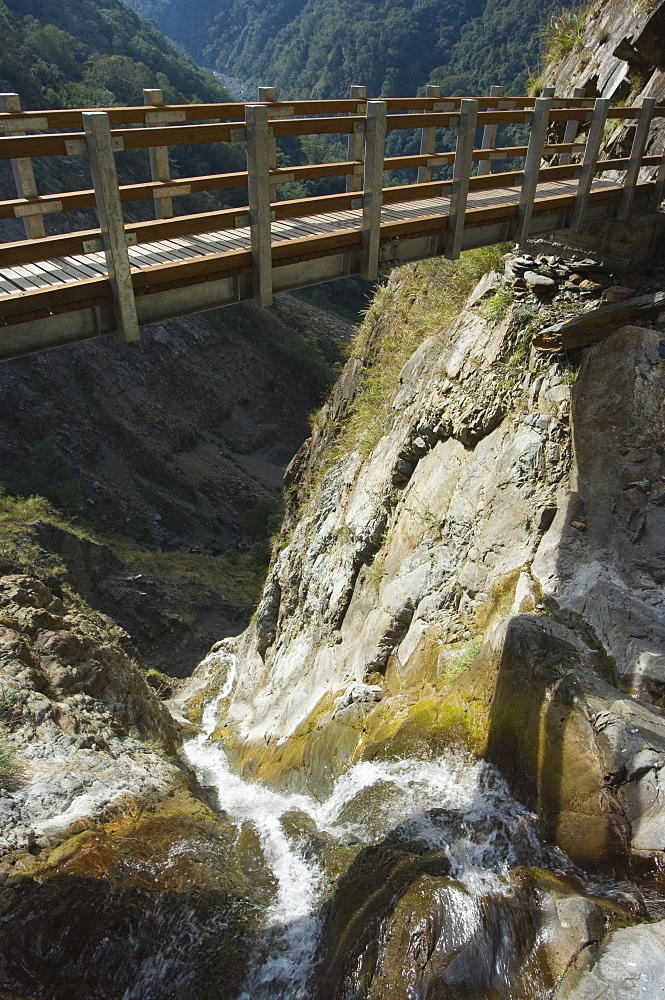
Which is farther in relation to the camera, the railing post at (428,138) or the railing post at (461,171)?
the railing post at (428,138)

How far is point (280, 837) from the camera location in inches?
240

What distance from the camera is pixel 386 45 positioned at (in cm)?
10525

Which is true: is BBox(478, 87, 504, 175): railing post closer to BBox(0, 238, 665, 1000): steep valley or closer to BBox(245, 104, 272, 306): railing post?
BBox(0, 238, 665, 1000): steep valley

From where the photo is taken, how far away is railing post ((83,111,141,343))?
168 inches

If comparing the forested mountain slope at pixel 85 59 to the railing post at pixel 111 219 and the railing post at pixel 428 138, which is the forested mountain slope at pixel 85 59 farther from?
the railing post at pixel 111 219

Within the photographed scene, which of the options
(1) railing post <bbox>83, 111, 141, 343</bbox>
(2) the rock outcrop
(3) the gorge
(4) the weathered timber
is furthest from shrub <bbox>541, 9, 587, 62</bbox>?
(2) the rock outcrop

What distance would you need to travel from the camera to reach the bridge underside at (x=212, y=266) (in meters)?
4.40

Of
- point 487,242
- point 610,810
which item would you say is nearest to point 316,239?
point 487,242

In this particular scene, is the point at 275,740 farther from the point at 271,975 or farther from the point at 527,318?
the point at 527,318

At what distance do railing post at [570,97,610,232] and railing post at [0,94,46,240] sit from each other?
223 inches

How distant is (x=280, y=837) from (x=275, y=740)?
9.14ft

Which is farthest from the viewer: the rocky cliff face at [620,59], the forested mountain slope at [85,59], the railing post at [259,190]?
the forested mountain slope at [85,59]

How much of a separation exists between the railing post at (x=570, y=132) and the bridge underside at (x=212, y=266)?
1.56 metres

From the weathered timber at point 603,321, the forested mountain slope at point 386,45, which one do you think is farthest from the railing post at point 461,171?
the forested mountain slope at point 386,45
